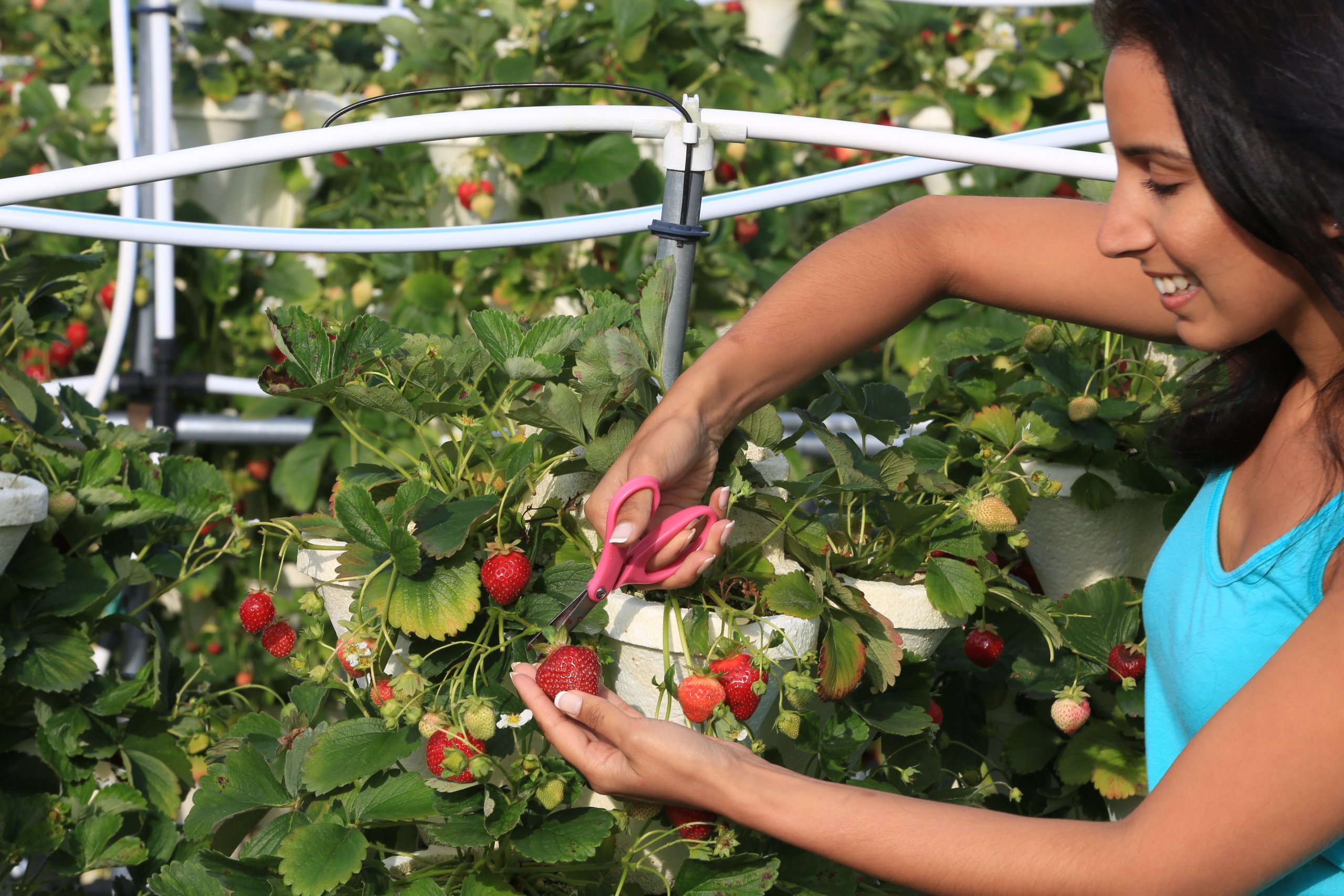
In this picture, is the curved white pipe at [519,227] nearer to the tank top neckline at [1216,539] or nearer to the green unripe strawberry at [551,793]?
the tank top neckline at [1216,539]

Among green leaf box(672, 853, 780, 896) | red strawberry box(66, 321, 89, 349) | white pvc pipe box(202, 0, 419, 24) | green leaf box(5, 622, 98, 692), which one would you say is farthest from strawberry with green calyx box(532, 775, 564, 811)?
red strawberry box(66, 321, 89, 349)

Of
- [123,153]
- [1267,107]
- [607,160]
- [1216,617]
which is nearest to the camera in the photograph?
[1267,107]

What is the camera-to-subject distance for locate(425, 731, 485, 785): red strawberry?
31.9 inches

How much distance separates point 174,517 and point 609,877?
0.66m

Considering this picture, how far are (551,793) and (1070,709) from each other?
1.55ft

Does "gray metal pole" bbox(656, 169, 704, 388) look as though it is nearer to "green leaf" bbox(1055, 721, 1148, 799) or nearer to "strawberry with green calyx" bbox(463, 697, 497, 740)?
"strawberry with green calyx" bbox(463, 697, 497, 740)

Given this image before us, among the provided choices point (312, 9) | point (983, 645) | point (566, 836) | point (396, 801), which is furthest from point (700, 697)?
point (312, 9)

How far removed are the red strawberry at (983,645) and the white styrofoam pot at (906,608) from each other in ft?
0.33

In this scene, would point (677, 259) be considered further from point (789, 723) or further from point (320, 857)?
point (320, 857)

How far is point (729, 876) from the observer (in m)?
0.83

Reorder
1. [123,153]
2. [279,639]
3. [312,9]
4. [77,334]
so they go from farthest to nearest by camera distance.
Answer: [77,334], [312,9], [123,153], [279,639]

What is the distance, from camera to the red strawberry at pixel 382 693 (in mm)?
857

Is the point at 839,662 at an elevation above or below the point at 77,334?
above

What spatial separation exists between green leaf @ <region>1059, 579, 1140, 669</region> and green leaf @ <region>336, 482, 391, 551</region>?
0.59 meters
